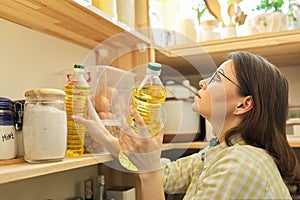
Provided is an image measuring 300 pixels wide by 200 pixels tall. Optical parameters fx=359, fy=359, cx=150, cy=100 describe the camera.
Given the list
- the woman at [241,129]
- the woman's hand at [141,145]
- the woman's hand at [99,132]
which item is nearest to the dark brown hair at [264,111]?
the woman at [241,129]

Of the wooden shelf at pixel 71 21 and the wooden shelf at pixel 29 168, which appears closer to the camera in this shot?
the wooden shelf at pixel 29 168

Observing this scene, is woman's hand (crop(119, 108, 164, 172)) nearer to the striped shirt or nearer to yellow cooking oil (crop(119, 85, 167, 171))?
yellow cooking oil (crop(119, 85, 167, 171))

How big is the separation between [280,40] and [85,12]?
79cm

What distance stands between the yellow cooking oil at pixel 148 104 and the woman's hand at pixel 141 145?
2 cm

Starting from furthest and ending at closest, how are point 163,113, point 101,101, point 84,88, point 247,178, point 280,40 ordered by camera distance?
point 280,40, point 163,113, point 101,101, point 84,88, point 247,178

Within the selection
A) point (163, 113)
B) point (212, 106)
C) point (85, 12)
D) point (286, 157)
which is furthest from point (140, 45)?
point (286, 157)

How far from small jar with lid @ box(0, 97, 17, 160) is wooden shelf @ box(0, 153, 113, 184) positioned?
0.02m

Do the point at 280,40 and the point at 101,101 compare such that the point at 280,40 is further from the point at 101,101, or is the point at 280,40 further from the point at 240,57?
the point at 101,101

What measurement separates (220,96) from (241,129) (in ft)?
0.34

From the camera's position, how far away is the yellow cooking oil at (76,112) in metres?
0.98

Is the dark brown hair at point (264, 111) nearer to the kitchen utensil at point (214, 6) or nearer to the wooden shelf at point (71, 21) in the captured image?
the wooden shelf at point (71, 21)

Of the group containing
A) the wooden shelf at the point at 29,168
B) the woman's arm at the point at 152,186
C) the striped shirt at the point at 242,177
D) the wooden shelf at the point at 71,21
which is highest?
the wooden shelf at the point at 71,21

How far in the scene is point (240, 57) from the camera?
0.95 meters

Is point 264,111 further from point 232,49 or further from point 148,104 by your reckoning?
point 232,49
